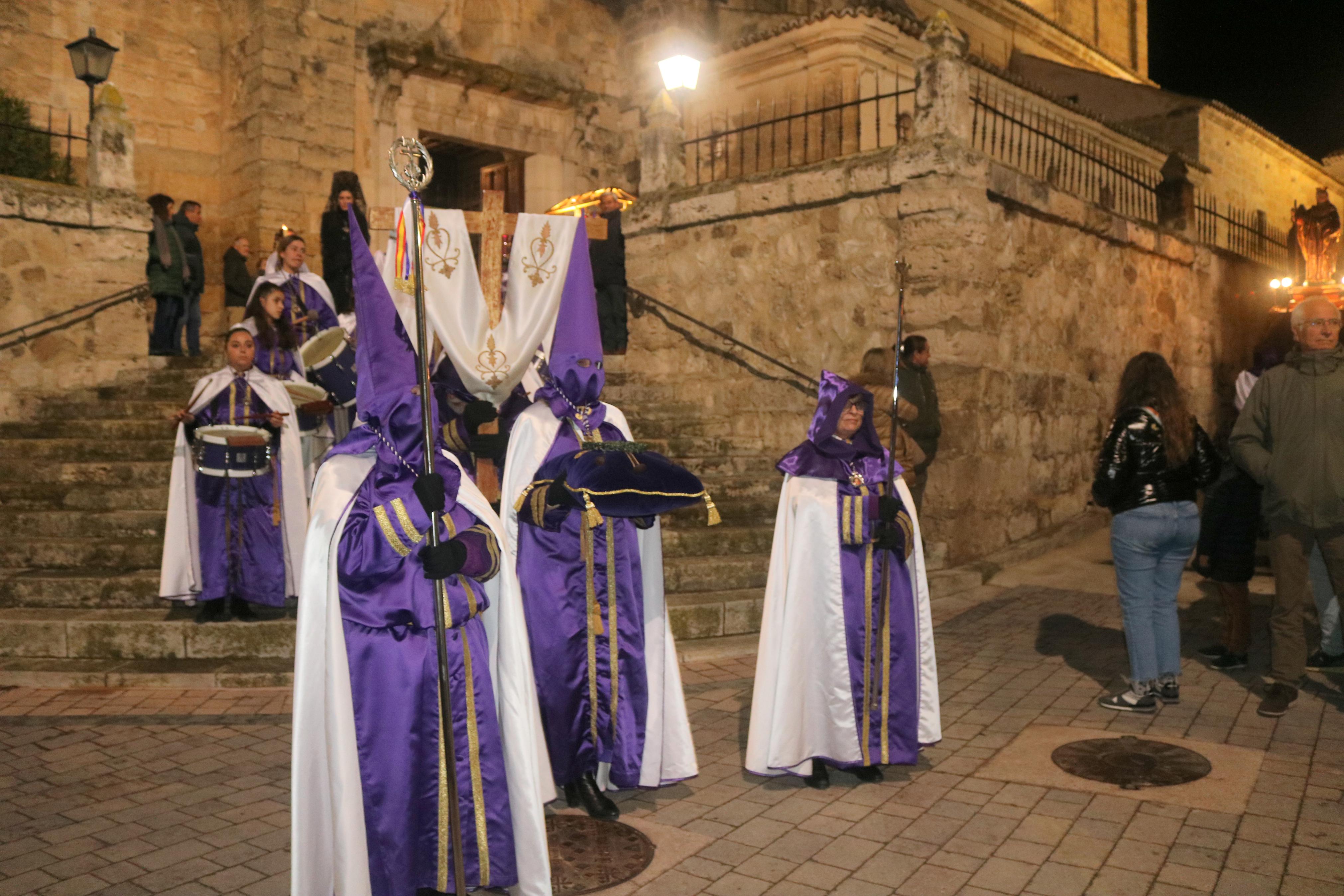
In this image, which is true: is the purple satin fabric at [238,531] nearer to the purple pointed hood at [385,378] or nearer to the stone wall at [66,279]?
the purple pointed hood at [385,378]

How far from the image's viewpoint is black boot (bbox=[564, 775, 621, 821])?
15.3 feet

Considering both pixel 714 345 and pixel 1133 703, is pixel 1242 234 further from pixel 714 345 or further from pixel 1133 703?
pixel 1133 703

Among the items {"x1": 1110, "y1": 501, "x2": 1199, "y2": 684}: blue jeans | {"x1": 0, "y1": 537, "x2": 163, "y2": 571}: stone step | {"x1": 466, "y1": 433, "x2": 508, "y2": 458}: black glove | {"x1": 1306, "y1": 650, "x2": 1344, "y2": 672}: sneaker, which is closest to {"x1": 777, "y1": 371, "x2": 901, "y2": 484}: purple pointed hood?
{"x1": 466, "y1": 433, "x2": 508, "y2": 458}: black glove

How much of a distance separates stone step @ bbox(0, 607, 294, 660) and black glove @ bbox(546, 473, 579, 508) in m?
3.25

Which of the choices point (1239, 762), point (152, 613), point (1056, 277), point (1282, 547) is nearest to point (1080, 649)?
point (1282, 547)

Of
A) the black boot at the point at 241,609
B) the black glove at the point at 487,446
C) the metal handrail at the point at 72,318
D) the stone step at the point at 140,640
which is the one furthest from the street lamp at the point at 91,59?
the black glove at the point at 487,446

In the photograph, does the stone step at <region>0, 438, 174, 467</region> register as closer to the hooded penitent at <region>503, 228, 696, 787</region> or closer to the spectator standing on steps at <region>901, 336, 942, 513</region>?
the hooded penitent at <region>503, 228, 696, 787</region>

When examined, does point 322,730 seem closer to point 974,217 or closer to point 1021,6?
point 974,217

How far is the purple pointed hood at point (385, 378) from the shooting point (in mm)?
3566

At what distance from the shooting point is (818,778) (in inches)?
198

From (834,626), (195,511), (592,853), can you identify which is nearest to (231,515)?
(195,511)

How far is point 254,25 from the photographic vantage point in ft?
47.3

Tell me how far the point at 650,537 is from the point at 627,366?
846 centimetres

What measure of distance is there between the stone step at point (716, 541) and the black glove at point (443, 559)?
537 centimetres
